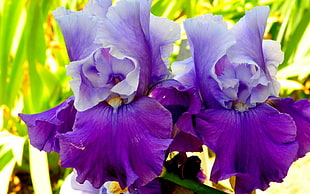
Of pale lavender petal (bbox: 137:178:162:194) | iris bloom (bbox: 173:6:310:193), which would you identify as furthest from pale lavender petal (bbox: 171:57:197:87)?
pale lavender petal (bbox: 137:178:162:194)

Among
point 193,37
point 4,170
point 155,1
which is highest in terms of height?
point 193,37

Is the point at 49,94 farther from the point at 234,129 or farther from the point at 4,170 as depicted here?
the point at 234,129

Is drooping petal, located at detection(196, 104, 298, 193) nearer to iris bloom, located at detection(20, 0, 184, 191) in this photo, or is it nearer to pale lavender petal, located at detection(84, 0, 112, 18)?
iris bloom, located at detection(20, 0, 184, 191)

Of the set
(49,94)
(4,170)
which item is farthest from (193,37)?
(49,94)

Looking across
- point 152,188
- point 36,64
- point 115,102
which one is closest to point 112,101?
point 115,102

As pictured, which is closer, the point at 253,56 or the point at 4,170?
the point at 253,56

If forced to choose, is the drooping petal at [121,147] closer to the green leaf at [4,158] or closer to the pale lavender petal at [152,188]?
the pale lavender petal at [152,188]

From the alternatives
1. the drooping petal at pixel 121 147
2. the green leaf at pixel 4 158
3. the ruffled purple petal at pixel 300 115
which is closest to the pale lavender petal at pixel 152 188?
the drooping petal at pixel 121 147
